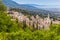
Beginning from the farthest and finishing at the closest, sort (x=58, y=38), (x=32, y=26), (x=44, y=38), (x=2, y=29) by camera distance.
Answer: (x=32, y=26) → (x=2, y=29) → (x=44, y=38) → (x=58, y=38)

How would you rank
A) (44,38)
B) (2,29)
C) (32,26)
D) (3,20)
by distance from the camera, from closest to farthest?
(44,38) → (2,29) → (3,20) → (32,26)

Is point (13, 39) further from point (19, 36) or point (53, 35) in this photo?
point (53, 35)

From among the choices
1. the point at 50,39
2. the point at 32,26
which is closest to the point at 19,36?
the point at 50,39

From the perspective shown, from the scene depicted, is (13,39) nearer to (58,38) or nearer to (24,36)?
(24,36)

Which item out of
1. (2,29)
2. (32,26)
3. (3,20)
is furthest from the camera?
(32,26)

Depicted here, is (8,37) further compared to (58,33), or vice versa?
(58,33)

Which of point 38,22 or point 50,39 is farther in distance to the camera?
point 38,22

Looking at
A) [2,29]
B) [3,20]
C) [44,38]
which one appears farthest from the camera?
[3,20]

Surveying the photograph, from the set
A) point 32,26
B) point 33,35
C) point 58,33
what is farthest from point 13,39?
point 32,26
